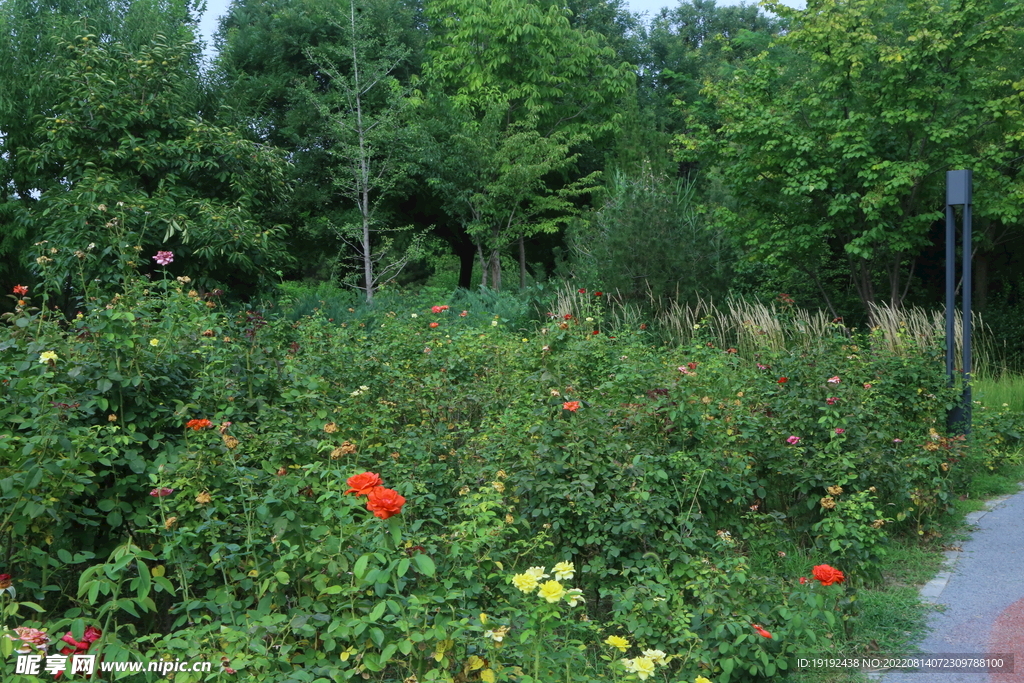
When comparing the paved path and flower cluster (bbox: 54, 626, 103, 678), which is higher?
flower cluster (bbox: 54, 626, 103, 678)

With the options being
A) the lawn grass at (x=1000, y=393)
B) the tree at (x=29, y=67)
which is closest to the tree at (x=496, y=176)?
the tree at (x=29, y=67)

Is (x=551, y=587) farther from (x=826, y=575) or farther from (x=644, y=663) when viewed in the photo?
(x=826, y=575)

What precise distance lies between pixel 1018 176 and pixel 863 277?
101 inches

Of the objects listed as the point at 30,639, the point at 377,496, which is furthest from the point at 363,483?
the point at 30,639

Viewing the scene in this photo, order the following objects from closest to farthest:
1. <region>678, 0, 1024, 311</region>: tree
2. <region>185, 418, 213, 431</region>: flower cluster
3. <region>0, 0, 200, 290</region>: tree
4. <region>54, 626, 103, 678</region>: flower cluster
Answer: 1. <region>54, 626, 103, 678</region>: flower cluster
2. <region>185, 418, 213, 431</region>: flower cluster
3. <region>678, 0, 1024, 311</region>: tree
4. <region>0, 0, 200, 290</region>: tree

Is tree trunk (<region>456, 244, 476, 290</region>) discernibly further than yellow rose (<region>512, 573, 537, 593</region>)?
Yes

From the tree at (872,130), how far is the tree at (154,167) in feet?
24.1

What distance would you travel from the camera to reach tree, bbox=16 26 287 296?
10281 millimetres

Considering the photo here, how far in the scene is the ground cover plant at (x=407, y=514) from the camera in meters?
2.68

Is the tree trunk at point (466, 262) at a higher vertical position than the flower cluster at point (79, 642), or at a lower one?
higher

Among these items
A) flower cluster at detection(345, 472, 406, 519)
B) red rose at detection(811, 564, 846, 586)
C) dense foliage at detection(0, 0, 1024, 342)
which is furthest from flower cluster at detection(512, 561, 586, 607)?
dense foliage at detection(0, 0, 1024, 342)

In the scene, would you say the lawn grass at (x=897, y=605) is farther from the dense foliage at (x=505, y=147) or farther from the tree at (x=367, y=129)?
the tree at (x=367, y=129)

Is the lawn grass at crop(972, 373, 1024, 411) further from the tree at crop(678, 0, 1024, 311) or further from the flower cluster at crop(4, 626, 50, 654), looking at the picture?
the flower cluster at crop(4, 626, 50, 654)

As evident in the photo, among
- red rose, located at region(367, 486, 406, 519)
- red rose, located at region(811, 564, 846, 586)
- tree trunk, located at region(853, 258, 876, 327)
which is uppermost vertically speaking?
tree trunk, located at region(853, 258, 876, 327)
